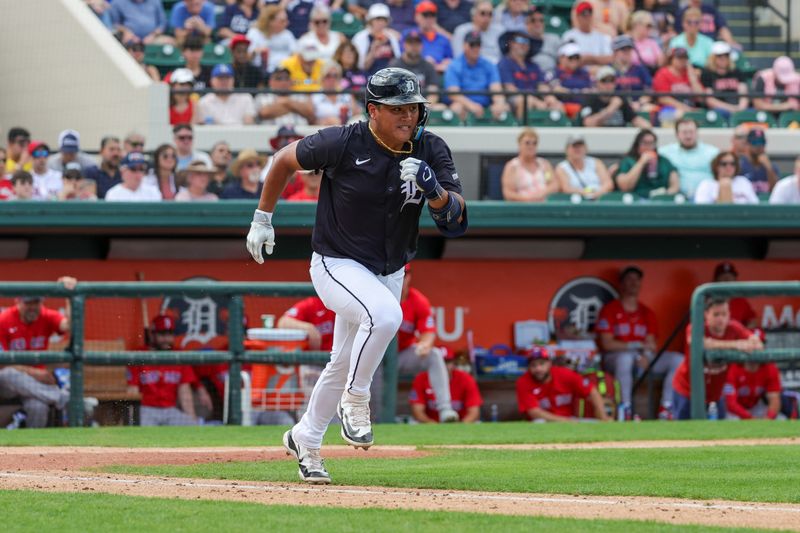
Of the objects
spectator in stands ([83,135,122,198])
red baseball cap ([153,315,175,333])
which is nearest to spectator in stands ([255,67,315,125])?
spectator in stands ([83,135,122,198])

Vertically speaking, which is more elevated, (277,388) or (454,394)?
(277,388)

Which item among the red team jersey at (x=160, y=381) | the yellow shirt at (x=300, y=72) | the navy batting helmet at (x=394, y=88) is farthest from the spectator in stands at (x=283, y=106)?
the navy batting helmet at (x=394, y=88)

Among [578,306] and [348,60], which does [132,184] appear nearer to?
[348,60]

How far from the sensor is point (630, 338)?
39.8 feet

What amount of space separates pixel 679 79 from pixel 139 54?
537 cm

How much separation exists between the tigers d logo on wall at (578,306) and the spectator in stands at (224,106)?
10.4 feet

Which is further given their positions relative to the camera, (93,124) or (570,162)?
(93,124)

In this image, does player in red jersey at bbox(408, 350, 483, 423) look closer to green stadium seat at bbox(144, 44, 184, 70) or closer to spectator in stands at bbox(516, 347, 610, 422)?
spectator in stands at bbox(516, 347, 610, 422)

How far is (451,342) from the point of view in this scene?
12.1 meters

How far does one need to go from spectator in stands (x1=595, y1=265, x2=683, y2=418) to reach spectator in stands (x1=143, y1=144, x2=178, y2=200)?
151 inches

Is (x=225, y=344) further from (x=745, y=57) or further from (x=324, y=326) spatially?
(x=745, y=57)

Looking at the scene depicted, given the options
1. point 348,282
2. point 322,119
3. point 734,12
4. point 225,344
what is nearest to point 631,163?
point 322,119

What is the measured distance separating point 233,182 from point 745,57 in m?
7.38

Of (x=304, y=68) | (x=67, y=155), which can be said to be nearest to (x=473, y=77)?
(x=304, y=68)
